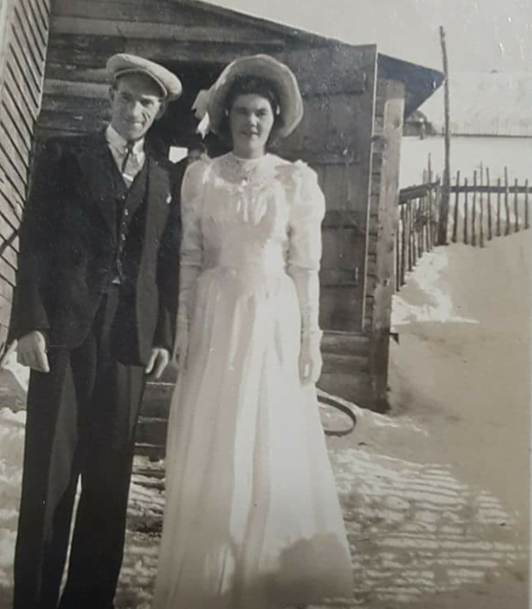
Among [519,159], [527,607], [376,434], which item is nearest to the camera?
[527,607]

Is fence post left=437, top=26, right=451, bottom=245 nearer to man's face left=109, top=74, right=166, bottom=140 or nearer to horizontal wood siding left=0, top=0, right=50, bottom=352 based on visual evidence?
man's face left=109, top=74, right=166, bottom=140

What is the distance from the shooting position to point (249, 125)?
5.14ft

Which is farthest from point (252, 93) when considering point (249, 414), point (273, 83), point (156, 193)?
point (249, 414)

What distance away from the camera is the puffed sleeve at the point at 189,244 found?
1.51 metres

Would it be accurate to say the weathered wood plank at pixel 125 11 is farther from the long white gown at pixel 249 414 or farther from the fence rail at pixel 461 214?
the fence rail at pixel 461 214

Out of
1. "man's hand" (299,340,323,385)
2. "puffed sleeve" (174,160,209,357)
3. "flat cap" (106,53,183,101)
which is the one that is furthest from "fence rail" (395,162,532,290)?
"flat cap" (106,53,183,101)

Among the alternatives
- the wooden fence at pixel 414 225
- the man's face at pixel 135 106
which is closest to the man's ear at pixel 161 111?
the man's face at pixel 135 106

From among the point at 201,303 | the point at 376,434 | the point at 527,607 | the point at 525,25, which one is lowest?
the point at 527,607

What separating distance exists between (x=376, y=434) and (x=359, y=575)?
270 mm

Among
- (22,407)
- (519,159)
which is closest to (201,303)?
(22,407)

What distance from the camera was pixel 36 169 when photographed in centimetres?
153

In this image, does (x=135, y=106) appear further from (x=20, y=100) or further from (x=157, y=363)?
(x=157, y=363)

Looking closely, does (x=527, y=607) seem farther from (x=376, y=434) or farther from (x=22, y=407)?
(x=22, y=407)

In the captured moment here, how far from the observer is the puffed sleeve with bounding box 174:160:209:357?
4.94 ft
